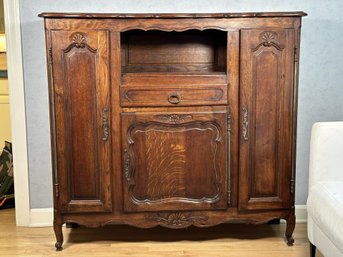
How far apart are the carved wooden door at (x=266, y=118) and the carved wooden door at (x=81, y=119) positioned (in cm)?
70

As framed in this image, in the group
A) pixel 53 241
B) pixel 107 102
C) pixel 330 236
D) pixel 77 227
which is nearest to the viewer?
pixel 330 236

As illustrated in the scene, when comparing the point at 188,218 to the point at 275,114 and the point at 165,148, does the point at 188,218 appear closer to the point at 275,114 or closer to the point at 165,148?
the point at 165,148

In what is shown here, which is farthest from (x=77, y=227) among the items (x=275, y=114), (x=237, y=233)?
(x=275, y=114)

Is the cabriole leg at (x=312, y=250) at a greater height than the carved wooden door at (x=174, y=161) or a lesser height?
lesser

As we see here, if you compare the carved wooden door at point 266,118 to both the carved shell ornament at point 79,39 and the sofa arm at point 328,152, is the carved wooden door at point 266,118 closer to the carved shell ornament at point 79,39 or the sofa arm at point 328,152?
the sofa arm at point 328,152

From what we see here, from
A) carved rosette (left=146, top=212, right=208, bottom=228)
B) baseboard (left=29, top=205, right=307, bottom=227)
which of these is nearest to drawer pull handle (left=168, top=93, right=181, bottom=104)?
carved rosette (left=146, top=212, right=208, bottom=228)

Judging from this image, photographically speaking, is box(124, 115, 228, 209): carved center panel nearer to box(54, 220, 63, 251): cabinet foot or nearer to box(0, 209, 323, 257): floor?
box(0, 209, 323, 257): floor

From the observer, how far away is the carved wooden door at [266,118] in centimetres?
250

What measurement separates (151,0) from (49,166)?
1.15 meters

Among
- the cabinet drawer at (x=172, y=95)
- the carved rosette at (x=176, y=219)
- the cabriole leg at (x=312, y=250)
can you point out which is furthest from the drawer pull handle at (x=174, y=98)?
the cabriole leg at (x=312, y=250)

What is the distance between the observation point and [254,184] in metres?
2.65

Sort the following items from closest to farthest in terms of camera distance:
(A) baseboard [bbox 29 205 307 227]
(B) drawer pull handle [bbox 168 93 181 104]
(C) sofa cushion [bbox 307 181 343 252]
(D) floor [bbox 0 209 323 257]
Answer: (C) sofa cushion [bbox 307 181 343 252]
(B) drawer pull handle [bbox 168 93 181 104]
(D) floor [bbox 0 209 323 257]
(A) baseboard [bbox 29 205 307 227]

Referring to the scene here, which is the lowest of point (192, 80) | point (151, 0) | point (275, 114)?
point (275, 114)

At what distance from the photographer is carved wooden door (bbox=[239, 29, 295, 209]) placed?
2.50 meters
